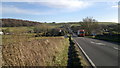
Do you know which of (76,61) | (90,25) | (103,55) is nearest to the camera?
(76,61)

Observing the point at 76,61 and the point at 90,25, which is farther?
the point at 90,25

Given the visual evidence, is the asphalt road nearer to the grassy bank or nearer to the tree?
the grassy bank

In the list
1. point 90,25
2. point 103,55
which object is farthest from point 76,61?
point 90,25

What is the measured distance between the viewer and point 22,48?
23.3 feet

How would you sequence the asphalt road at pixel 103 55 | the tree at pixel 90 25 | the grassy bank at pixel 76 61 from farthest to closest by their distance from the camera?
the tree at pixel 90 25, the asphalt road at pixel 103 55, the grassy bank at pixel 76 61

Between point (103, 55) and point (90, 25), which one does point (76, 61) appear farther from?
point (90, 25)

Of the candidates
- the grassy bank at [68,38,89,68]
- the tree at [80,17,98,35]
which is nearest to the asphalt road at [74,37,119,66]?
the grassy bank at [68,38,89,68]

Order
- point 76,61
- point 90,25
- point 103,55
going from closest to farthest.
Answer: point 76,61 → point 103,55 → point 90,25

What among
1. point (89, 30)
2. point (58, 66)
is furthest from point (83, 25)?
point (58, 66)

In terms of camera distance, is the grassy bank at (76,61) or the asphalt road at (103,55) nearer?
the grassy bank at (76,61)

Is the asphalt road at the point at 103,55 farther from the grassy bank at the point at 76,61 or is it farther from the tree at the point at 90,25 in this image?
the tree at the point at 90,25

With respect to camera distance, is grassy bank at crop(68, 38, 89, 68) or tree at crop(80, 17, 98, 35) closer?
grassy bank at crop(68, 38, 89, 68)

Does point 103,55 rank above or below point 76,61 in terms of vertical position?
below

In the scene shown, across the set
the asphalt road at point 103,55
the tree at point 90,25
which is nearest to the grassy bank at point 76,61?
the asphalt road at point 103,55
